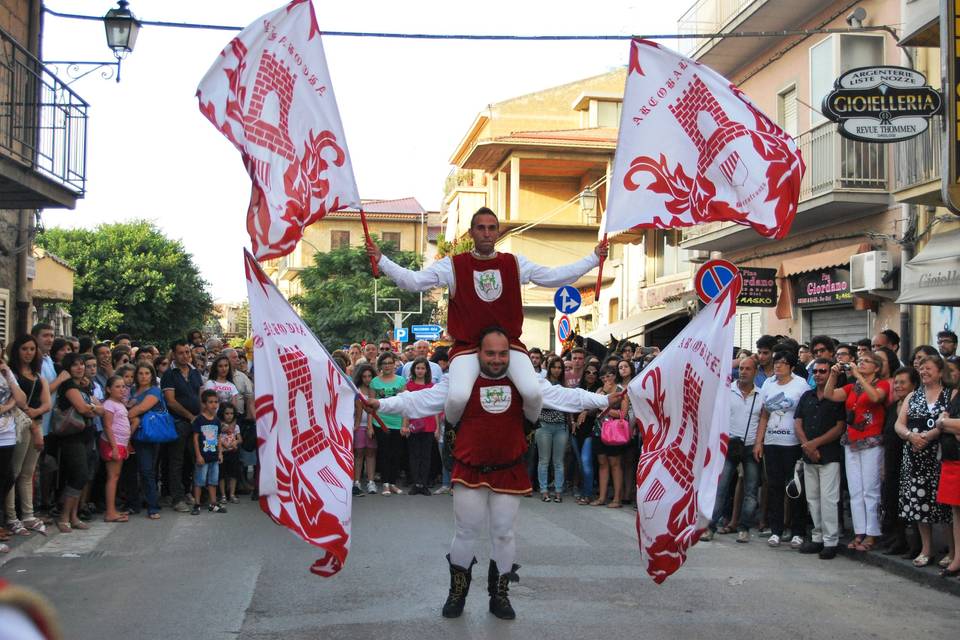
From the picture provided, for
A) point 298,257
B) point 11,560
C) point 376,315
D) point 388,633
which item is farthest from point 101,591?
point 298,257

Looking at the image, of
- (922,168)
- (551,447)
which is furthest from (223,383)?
(922,168)

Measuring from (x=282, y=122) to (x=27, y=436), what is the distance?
17.5 ft

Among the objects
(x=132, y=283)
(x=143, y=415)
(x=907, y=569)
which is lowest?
(x=907, y=569)

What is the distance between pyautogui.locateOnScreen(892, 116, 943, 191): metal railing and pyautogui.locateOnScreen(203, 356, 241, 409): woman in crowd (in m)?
9.89

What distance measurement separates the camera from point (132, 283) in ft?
156

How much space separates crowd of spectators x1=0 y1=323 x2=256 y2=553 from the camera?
10.4m

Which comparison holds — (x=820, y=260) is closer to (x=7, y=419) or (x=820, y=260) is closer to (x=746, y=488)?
(x=746, y=488)

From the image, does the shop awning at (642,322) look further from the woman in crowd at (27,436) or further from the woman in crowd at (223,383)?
the woman in crowd at (27,436)

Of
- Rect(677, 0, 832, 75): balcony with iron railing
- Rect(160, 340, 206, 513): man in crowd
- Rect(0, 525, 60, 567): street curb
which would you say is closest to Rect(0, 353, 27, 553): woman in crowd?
Rect(0, 525, 60, 567): street curb

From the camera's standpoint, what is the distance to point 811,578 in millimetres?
8953

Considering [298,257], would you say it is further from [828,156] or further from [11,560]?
[11,560]

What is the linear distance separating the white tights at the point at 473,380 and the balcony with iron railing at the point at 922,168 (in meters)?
9.50

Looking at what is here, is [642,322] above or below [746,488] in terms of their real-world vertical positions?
above

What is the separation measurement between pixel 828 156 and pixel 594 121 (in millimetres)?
28821
